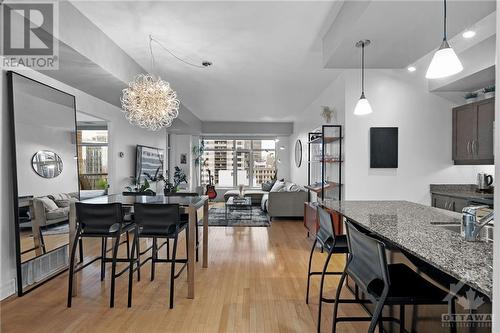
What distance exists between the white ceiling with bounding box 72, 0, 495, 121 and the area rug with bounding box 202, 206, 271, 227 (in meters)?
3.04

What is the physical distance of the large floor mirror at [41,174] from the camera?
2744 millimetres

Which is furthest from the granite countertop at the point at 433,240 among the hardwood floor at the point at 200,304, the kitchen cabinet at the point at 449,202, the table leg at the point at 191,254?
the kitchen cabinet at the point at 449,202

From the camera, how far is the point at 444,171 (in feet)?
13.5

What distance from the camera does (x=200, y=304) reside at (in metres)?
2.59

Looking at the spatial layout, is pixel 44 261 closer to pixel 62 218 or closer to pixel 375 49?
pixel 62 218

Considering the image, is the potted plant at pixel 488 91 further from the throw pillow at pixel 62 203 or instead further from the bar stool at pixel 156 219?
the throw pillow at pixel 62 203

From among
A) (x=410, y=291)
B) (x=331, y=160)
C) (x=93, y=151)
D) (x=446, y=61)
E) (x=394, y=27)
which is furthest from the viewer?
(x=93, y=151)

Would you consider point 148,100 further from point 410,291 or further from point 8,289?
point 410,291

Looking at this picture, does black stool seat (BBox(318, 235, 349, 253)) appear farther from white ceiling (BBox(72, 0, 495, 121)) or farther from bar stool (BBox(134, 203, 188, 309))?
white ceiling (BBox(72, 0, 495, 121))

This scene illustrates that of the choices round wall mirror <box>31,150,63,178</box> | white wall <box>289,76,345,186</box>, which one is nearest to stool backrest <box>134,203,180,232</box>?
round wall mirror <box>31,150,63,178</box>

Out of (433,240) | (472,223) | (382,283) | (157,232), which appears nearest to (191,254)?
(157,232)

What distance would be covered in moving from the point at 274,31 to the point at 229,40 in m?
0.54

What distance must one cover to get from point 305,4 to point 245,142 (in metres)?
8.19

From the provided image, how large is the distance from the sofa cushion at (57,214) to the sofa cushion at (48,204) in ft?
0.11
